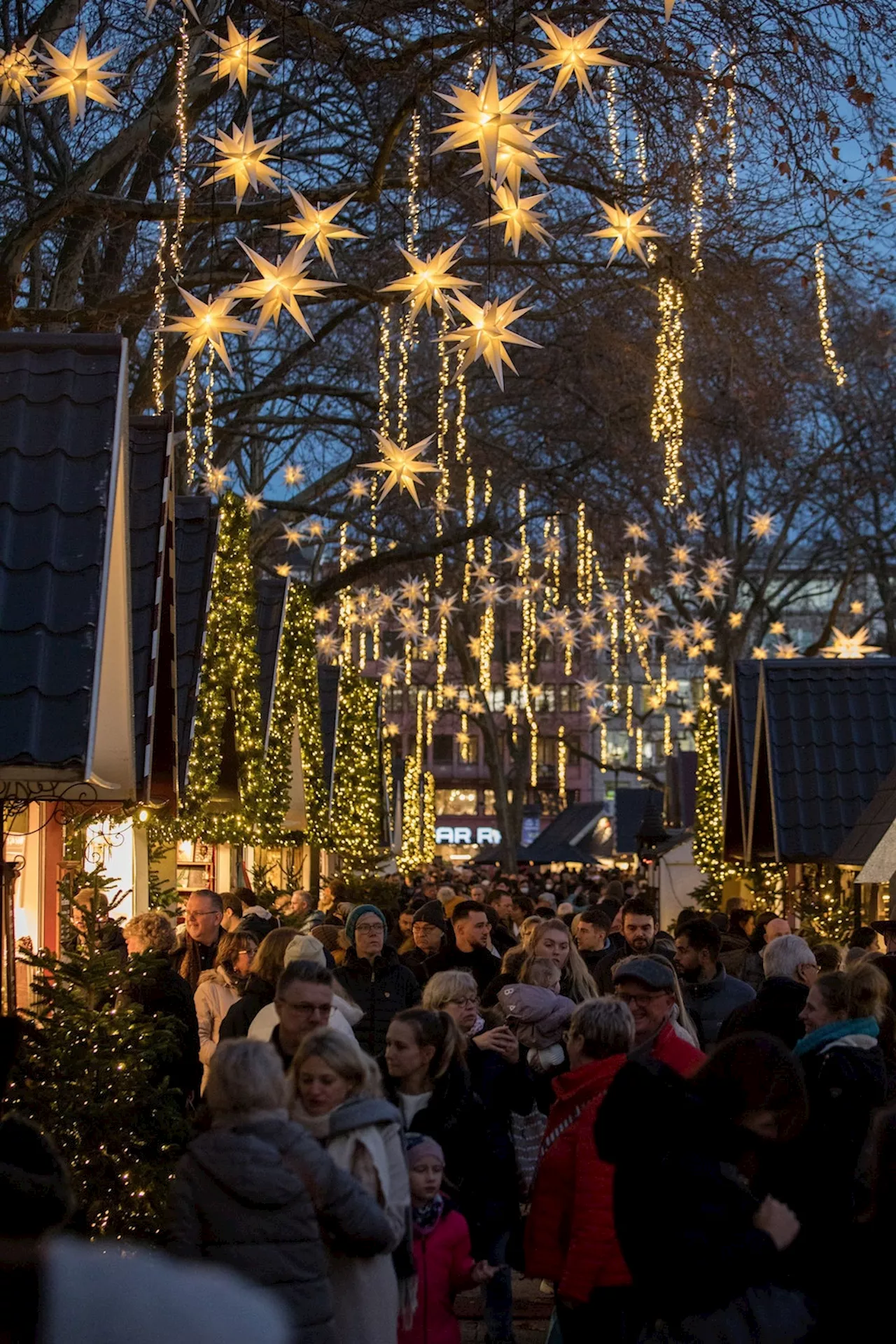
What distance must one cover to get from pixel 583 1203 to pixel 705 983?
3.74 m

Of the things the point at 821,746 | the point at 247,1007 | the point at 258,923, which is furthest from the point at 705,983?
the point at 821,746

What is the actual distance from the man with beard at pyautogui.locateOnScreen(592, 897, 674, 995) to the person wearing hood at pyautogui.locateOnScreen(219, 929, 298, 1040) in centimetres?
273

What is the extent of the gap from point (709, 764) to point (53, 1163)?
2255 centimetres

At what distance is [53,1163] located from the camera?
4660 mm

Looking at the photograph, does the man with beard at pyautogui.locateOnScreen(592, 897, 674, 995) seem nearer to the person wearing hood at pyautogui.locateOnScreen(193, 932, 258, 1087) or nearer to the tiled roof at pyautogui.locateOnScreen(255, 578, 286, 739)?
the person wearing hood at pyautogui.locateOnScreen(193, 932, 258, 1087)

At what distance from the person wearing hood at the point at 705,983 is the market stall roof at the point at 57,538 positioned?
11.1 ft

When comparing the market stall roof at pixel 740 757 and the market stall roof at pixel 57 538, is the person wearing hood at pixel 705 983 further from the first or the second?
the market stall roof at pixel 740 757

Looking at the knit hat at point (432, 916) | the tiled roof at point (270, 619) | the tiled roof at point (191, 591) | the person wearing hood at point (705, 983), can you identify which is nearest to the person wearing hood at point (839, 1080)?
the person wearing hood at point (705, 983)

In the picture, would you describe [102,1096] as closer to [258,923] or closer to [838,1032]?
[838,1032]

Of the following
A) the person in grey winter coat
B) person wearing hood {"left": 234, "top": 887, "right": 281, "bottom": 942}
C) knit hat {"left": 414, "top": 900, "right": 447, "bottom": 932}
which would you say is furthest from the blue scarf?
knit hat {"left": 414, "top": 900, "right": 447, "bottom": 932}

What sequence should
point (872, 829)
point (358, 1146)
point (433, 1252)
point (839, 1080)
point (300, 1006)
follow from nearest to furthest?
point (358, 1146)
point (433, 1252)
point (300, 1006)
point (839, 1080)
point (872, 829)

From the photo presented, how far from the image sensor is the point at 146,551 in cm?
1025

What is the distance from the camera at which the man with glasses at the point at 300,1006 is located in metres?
6.48

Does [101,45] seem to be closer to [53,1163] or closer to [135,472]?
[135,472]
